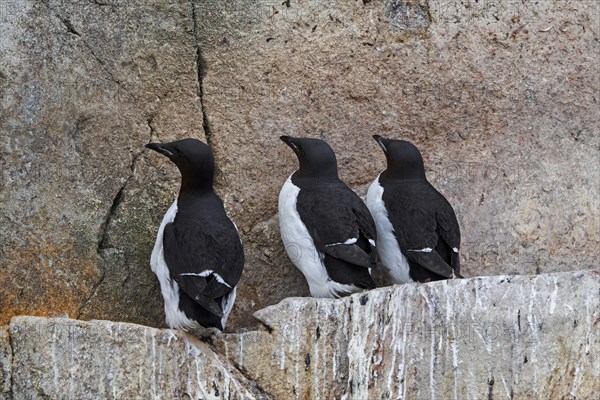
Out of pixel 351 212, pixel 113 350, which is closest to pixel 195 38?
pixel 351 212

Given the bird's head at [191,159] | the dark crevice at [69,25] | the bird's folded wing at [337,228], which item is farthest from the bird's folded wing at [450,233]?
the dark crevice at [69,25]

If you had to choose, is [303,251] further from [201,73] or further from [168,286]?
[201,73]

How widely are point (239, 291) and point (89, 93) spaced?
1.34 m

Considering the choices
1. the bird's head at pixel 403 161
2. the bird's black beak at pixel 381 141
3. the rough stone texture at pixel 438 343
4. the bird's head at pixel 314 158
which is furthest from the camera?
the bird's black beak at pixel 381 141

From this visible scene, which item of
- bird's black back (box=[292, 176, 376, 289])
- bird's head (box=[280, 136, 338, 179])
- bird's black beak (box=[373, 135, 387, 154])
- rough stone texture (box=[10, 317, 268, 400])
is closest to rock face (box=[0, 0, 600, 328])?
bird's black beak (box=[373, 135, 387, 154])

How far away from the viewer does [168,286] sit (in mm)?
6363

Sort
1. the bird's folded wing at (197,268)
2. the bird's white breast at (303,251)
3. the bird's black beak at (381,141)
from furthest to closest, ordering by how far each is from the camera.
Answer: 1. the bird's black beak at (381,141)
2. the bird's white breast at (303,251)
3. the bird's folded wing at (197,268)

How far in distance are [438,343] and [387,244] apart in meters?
1.24

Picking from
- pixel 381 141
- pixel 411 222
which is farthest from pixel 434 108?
pixel 411 222

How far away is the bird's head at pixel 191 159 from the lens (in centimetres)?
661

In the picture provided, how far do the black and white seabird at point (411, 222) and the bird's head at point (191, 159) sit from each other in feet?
3.26

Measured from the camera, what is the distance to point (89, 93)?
6.86 m

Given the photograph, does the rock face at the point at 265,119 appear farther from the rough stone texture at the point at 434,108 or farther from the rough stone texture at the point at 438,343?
the rough stone texture at the point at 438,343

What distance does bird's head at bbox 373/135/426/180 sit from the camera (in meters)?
7.04
